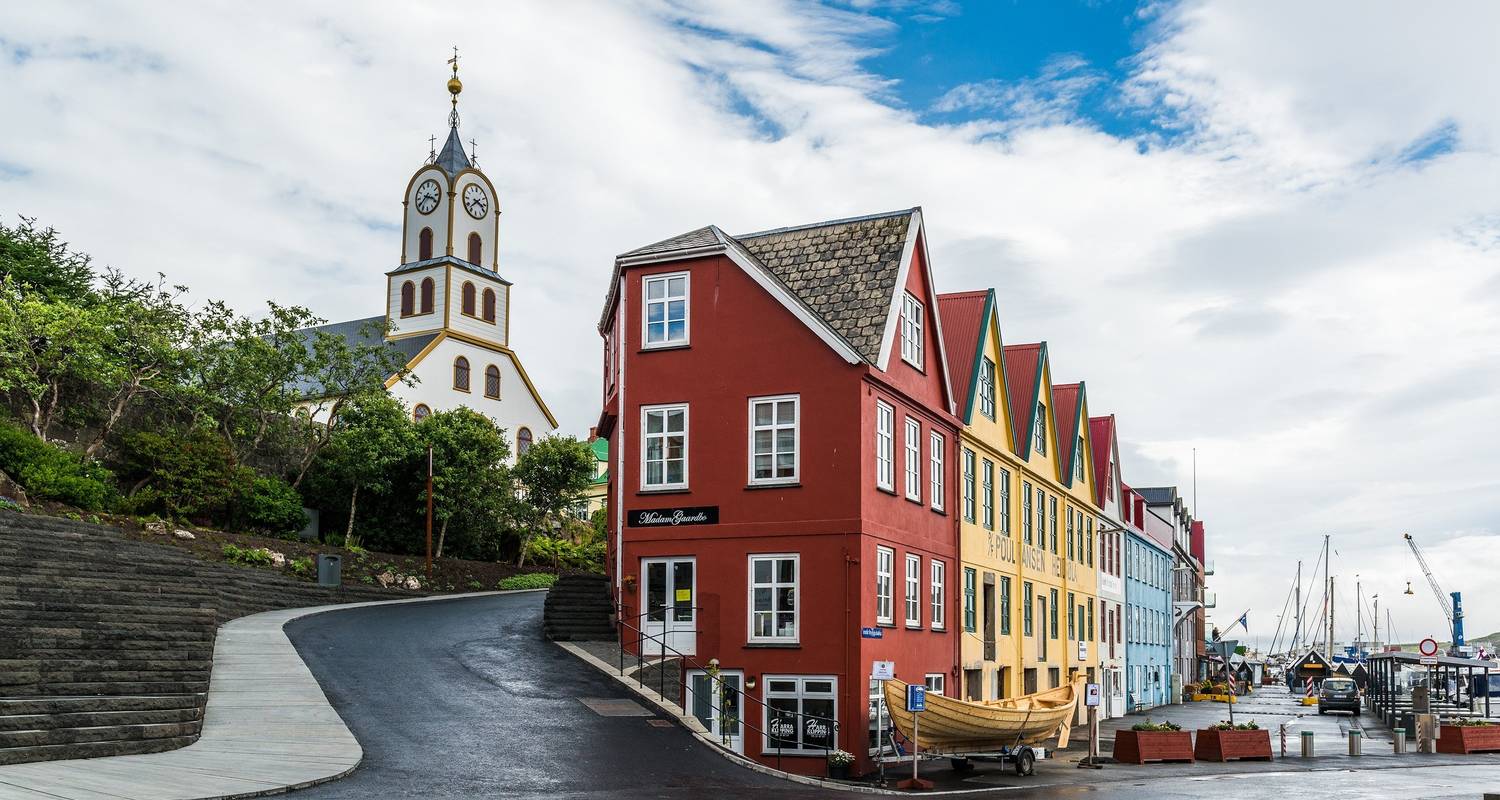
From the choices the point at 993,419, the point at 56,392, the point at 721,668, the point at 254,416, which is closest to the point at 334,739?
the point at 721,668

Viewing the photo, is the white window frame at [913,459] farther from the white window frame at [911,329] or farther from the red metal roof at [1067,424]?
the red metal roof at [1067,424]

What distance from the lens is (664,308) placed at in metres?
29.7

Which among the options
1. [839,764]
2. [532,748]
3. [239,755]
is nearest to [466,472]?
[839,764]

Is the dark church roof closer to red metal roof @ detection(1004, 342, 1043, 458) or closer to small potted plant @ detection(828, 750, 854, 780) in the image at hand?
red metal roof @ detection(1004, 342, 1043, 458)

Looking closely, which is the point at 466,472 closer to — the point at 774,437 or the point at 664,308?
the point at 664,308

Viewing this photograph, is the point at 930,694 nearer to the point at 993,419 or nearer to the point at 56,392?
the point at 993,419

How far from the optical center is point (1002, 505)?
125 feet

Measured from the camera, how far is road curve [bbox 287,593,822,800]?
18.1 meters

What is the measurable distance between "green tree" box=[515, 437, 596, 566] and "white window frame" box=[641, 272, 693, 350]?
3282 centimetres

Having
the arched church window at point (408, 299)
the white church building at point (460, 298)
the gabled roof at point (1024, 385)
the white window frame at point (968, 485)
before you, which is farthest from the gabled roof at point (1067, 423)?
the arched church window at point (408, 299)

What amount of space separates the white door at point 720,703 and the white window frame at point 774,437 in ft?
13.1

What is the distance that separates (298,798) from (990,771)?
15661mm

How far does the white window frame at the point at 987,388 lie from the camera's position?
36531 mm

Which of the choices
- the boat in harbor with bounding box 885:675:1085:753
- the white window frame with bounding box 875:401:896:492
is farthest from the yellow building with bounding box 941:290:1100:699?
the white window frame with bounding box 875:401:896:492
